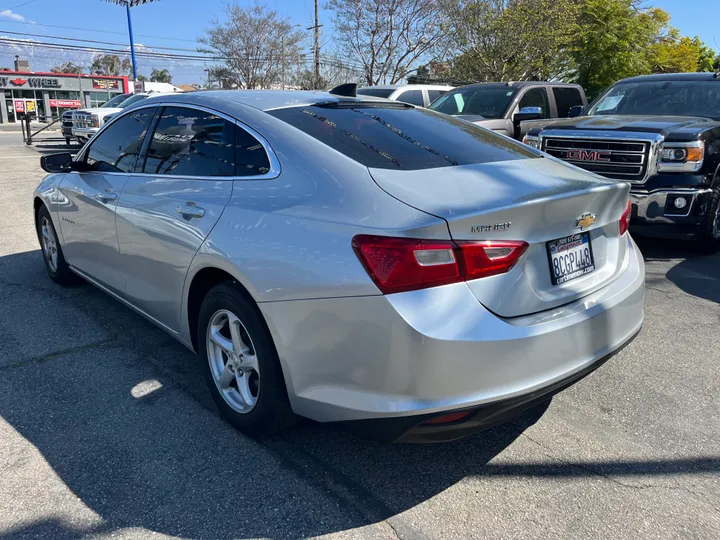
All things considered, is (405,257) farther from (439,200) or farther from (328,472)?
(328,472)

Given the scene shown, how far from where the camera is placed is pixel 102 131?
176 inches

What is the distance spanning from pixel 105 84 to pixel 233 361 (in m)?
64.5

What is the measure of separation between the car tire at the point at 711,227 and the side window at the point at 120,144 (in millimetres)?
5446

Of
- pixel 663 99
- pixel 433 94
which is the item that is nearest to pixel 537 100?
pixel 663 99

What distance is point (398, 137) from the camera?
10.3ft

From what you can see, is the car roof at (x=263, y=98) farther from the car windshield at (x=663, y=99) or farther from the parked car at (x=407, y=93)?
the parked car at (x=407, y=93)

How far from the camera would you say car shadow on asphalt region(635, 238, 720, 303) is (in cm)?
544

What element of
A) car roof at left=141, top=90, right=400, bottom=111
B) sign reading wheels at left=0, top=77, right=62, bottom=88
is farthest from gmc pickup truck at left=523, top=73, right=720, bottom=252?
sign reading wheels at left=0, top=77, right=62, bottom=88

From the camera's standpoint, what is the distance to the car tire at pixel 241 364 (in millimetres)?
2723

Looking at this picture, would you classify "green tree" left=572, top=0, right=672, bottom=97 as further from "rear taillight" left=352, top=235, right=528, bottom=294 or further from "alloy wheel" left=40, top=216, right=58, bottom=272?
"rear taillight" left=352, top=235, right=528, bottom=294

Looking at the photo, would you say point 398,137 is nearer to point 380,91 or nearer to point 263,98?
point 263,98

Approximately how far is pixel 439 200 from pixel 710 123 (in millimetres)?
5591

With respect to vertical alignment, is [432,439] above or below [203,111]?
below

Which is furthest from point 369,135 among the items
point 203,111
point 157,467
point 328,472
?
point 157,467
